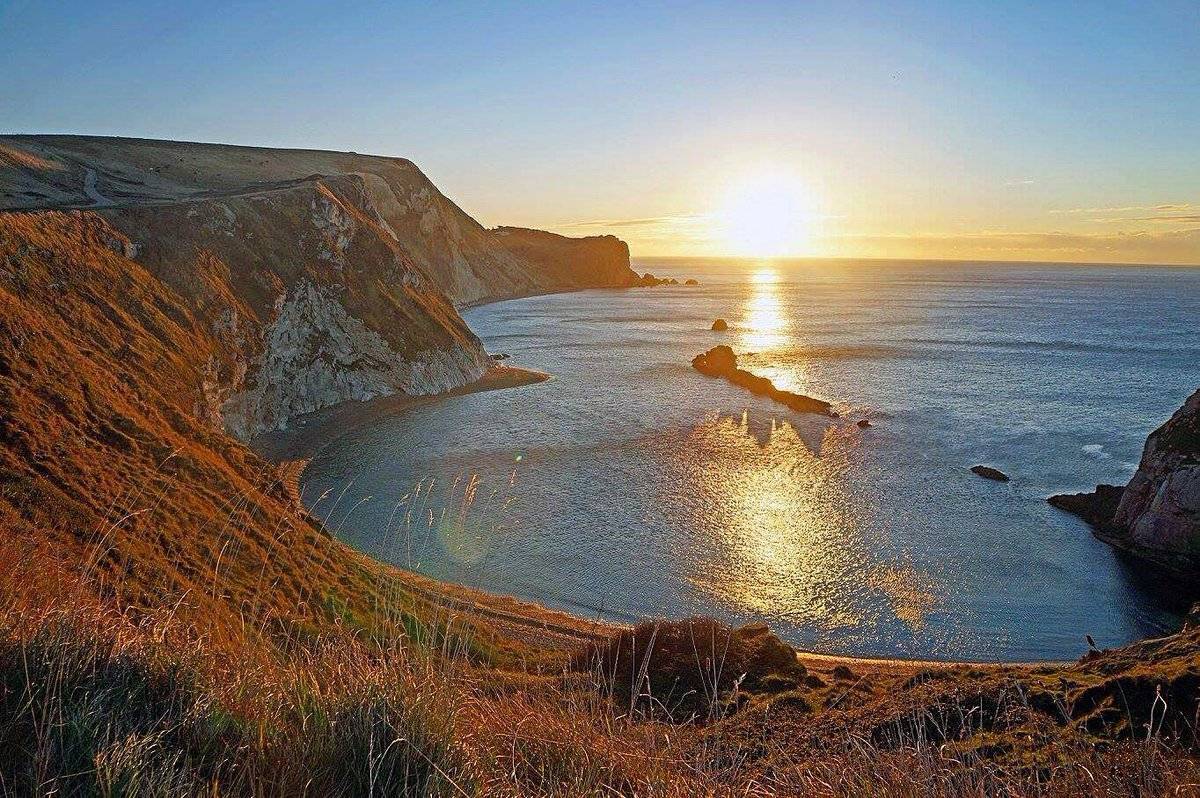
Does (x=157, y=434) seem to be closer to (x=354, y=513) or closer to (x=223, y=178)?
(x=354, y=513)

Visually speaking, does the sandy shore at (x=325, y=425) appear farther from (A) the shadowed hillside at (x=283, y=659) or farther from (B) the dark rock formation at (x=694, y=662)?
(B) the dark rock formation at (x=694, y=662)

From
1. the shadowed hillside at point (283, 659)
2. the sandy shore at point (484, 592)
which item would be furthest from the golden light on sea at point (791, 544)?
the shadowed hillside at point (283, 659)

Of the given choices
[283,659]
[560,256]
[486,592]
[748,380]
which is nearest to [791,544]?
[486,592]

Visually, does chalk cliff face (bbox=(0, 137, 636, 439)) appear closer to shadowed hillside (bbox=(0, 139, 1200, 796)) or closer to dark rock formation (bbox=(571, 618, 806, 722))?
shadowed hillside (bbox=(0, 139, 1200, 796))

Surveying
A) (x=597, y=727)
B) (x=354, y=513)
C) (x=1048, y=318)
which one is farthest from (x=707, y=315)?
(x=597, y=727)

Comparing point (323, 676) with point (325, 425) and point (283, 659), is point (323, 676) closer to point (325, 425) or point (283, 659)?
point (283, 659)
